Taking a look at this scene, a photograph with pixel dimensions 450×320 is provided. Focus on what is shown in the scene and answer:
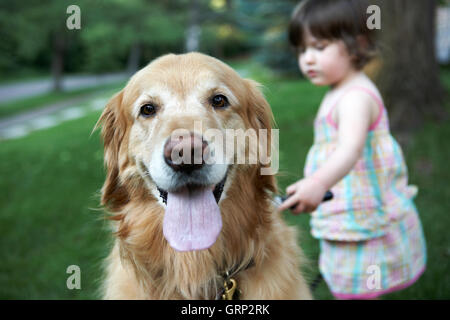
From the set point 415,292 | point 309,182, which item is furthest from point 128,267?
point 415,292

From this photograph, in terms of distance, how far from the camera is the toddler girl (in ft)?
8.60

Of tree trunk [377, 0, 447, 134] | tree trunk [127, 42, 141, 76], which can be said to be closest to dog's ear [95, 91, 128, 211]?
tree trunk [377, 0, 447, 134]

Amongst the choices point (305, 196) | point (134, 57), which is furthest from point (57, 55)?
point (305, 196)

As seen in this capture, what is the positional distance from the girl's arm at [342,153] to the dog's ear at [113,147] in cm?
100

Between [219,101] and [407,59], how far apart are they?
5.20m

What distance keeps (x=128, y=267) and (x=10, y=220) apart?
3457 mm

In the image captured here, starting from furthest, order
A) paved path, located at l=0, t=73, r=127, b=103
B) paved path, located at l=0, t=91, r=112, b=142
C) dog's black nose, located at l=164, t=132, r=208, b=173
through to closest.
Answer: paved path, located at l=0, t=73, r=127, b=103 < paved path, located at l=0, t=91, r=112, b=142 < dog's black nose, located at l=164, t=132, r=208, b=173

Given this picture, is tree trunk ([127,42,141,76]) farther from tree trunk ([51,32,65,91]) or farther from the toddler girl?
the toddler girl

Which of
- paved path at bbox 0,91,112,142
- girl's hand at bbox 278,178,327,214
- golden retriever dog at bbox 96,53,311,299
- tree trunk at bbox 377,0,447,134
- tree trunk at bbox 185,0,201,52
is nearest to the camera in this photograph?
girl's hand at bbox 278,178,327,214

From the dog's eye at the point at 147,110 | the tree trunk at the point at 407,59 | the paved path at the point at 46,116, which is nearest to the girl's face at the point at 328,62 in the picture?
the dog's eye at the point at 147,110

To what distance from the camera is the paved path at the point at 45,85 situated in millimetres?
20625

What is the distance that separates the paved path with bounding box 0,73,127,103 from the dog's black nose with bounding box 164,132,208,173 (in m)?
20.0

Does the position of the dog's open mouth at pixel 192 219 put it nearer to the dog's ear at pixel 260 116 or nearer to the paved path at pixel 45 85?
the dog's ear at pixel 260 116

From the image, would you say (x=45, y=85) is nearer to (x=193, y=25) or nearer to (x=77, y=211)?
(x=193, y=25)
